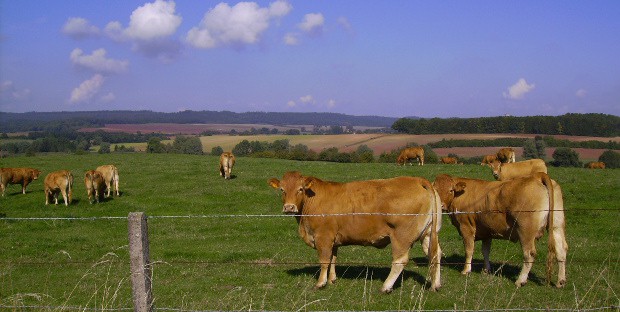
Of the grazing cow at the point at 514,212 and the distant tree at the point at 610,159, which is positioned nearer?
the grazing cow at the point at 514,212

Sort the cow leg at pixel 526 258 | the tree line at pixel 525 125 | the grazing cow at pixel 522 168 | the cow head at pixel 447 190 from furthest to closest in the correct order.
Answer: the tree line at pixel 525 125
the grazing cow at pixel 522 168
the cow head at pixel 447 190
the cow leg at pixel 526 258

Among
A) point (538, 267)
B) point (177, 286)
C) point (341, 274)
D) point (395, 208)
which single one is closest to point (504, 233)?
point (538, 267)

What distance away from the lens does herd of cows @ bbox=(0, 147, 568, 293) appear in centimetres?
934

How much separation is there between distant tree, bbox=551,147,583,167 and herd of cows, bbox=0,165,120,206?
41955 millimetres

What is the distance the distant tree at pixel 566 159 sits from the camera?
172ft

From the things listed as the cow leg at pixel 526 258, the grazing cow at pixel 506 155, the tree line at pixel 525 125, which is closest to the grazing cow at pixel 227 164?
the grazing cow at pixel 506 155

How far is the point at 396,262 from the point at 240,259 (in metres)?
5.30

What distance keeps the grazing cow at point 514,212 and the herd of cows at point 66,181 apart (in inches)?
677

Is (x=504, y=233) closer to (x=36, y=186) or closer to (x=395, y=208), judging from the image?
(x=395, y=208)

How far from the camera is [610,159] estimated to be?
2082 inches

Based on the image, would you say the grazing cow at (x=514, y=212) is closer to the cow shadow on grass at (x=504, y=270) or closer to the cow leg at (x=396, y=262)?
the cow shadow on grass at (x=504, y=270)

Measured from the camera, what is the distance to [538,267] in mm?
11281

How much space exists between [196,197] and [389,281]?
55.1 ft

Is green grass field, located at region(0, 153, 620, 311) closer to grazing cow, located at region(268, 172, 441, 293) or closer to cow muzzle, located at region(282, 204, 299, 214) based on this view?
grazing cow, located at region(268, 172, 441, 293)
